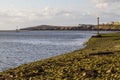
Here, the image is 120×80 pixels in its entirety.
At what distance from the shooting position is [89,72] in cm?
2209

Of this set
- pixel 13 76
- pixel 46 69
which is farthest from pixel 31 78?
pixel 46 69

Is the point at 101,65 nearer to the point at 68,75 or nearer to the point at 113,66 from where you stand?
the point at 113,66

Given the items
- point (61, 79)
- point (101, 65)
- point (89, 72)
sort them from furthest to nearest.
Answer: point (101, 65)
point (89, 72)
point (61, 79)

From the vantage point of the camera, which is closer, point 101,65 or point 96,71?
point 96,71

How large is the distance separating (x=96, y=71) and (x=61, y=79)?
10.2ft

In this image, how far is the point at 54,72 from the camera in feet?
75.6

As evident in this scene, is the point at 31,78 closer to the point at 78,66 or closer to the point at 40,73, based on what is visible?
the point at 40,73

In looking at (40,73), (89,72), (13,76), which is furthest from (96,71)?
(13,76)

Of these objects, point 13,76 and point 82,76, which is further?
point 13,76

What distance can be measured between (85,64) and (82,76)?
4788 millimetres

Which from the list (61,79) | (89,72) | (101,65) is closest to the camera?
(61,79)

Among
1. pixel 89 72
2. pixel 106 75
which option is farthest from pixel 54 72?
pixel 106 75

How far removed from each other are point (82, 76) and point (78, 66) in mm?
3889

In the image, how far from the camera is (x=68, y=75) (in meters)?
21.6
